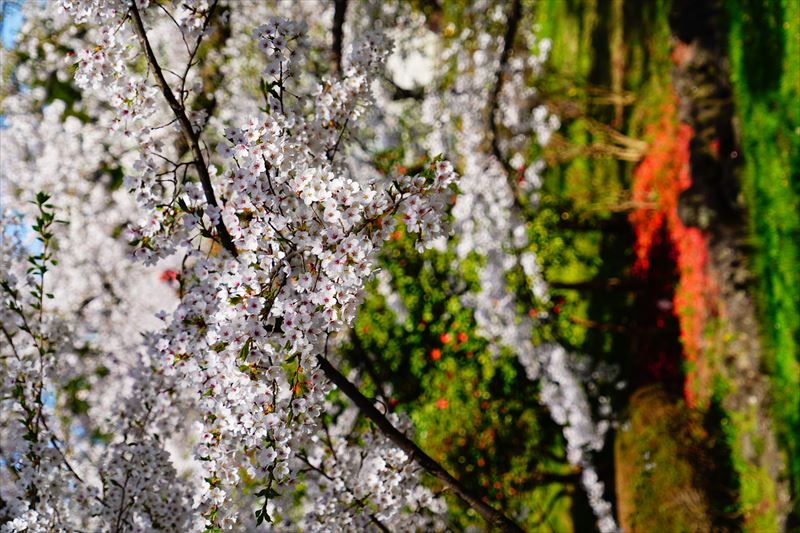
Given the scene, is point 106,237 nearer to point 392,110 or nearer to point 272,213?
point 392,110

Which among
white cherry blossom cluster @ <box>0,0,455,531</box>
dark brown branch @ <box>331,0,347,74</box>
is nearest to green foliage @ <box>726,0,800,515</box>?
white cherry blossom cluster @ <box>0,0,455,531</box>

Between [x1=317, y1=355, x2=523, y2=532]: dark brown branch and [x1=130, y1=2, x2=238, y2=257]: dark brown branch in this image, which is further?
[x1=317, y1=355, x2=523, y2=532]: dark brown branch

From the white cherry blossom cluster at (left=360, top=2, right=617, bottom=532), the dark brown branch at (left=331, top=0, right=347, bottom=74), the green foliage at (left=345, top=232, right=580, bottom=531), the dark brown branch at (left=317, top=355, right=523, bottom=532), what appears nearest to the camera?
the dark brown branch at (left=317, top=355, right=523, bottom=532)

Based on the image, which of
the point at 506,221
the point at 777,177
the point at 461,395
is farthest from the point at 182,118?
the point at 461,395

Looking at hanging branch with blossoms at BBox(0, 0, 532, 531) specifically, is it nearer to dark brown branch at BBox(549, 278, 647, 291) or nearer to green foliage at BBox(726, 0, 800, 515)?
green foliage at BBox(726, 0, 800, 515)

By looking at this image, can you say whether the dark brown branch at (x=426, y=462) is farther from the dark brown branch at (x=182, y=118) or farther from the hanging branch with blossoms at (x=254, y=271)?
the dark brown branch at (x=182, y=118)

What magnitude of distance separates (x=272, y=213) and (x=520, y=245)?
16.7 ft

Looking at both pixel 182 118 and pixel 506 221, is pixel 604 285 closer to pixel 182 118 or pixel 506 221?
pixel 506 221

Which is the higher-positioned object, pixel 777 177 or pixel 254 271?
pixel 777 177

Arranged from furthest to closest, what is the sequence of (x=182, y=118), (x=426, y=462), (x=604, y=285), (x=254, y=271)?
(x=604, y=285) → (x=426, y=462) → (x=182, y=118) → (x=254, y=271)

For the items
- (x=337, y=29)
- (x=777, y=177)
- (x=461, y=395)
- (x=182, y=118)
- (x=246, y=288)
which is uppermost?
(x=337, y=29)

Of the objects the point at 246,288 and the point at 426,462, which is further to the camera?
the point at 426,462

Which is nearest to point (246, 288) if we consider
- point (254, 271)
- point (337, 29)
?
point (254, 271)

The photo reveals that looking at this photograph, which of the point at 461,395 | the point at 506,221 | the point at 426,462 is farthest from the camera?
the point at 461,395
